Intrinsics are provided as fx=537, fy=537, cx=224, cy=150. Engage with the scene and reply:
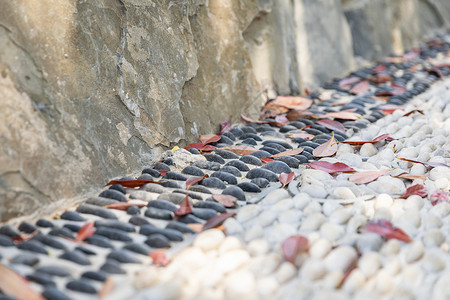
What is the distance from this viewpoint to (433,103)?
243cm

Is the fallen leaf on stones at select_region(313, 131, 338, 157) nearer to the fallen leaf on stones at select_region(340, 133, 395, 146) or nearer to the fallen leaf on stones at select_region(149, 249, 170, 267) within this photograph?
the fallen leaf on stones at select_region(340, 133, 395, 146)

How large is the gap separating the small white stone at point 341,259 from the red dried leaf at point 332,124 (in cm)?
100

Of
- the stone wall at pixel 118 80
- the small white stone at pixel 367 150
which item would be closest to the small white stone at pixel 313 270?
the stone wall at pixel 118 80

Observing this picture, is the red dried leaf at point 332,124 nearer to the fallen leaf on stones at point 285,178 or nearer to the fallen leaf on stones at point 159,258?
the fallen leaf on stones at point 285,178

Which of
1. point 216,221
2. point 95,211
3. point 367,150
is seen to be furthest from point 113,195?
point 367,150

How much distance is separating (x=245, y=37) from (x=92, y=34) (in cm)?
90

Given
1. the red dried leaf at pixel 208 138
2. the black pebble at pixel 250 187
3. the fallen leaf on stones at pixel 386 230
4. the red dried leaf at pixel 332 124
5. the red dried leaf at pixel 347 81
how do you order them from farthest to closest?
the red dried leaf at pixel 347 81, the red dried leaf at pixel 332 124, the red dried leaf at pixel 208 138, the black pebble at pixel 250 187, the fallen leaf on stones at pixel 386 230

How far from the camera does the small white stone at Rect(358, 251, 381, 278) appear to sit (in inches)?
44.1

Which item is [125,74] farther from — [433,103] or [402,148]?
[433,103]

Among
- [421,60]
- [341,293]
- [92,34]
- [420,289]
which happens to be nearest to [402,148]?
[420,289]

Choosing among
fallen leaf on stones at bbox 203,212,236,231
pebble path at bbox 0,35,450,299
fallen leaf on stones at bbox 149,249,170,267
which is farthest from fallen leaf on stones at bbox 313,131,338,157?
fallen leaf on stones at bbox 149,249,170,267

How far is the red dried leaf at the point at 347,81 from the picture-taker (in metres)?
2.93

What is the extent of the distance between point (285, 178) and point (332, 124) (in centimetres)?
64

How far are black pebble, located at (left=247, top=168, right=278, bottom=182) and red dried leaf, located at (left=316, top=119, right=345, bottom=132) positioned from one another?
0.58 metres
